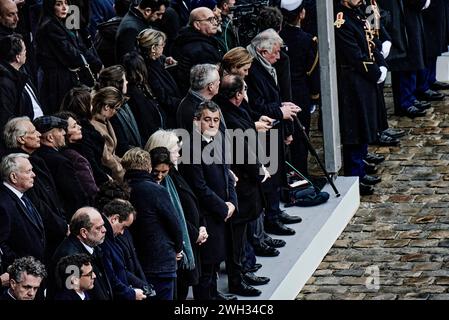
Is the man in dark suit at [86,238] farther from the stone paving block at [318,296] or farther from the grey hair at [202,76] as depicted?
the stone paving block at [318,296]

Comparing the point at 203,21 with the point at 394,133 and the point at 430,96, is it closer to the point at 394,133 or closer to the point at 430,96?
the point at 394,133

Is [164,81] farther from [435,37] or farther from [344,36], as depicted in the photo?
[435,37]

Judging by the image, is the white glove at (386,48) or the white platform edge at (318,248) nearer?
the white platform edge at (318,248)

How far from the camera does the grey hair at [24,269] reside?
1205 cm

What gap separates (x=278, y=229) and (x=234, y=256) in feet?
5.37

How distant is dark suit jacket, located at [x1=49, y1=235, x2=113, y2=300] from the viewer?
1262 centimetres

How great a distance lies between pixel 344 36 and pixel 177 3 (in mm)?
1767

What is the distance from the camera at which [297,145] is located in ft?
58.7

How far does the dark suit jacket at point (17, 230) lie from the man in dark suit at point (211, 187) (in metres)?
2.23

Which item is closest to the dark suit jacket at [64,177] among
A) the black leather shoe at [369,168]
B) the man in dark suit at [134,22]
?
the man in dark suit at [134,22]

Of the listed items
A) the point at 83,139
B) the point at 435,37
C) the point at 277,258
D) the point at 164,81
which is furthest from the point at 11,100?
the point at 435,37

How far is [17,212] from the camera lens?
12.8 meters

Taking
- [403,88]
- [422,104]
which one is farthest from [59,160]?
[422,104]

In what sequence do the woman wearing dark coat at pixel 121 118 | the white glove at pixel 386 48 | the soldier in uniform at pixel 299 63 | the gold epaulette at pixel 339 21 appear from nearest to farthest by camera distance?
the woman wearing dark coat at pixel 121 118, the soldier in uniform at pixel 299 63, the gold epaulette at pixel 339 21, the white glove at pixel 386 48
